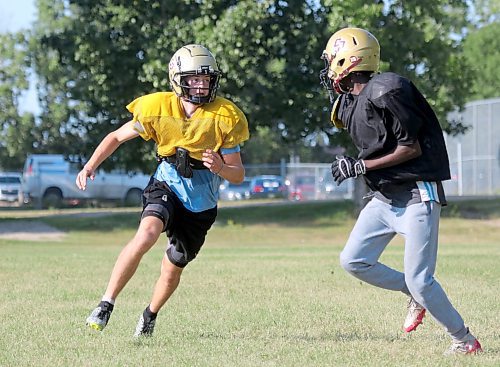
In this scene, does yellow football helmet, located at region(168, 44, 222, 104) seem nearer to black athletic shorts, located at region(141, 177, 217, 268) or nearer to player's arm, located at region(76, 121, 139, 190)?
player's arm, located at region(76, 121, 139, 190)

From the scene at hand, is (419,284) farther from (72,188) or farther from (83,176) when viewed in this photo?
(72,188)

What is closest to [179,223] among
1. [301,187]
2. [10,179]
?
[301,187]

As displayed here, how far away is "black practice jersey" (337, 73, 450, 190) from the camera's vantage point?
6.38 m

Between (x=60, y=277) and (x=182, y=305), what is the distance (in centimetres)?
351

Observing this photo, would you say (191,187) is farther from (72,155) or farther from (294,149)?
(294,149)

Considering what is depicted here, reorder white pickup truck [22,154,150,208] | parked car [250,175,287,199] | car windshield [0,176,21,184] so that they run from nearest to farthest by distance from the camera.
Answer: white pickup truck [22,154,150,208] → parked car [250,175,287,199] → car windshield [0,176,21,184]

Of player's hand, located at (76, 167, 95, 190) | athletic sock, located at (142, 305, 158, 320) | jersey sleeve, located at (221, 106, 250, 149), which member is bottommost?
athletic sock, located at (142, 305, 158, 320)

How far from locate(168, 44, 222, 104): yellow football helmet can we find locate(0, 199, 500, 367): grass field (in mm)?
1713

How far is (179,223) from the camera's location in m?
7.48

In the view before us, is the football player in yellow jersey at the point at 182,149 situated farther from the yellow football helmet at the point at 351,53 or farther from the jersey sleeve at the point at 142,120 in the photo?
the yellow football helmet at the point at 351,53

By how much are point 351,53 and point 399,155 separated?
2.42 feet

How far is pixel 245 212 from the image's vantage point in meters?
34.5


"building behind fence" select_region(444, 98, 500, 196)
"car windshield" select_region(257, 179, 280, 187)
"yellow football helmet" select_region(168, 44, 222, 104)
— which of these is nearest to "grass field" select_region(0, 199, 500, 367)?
"yellow football helmet" select_region(168, 44, 222, 104)

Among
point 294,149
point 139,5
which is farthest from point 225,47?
point 294,149
